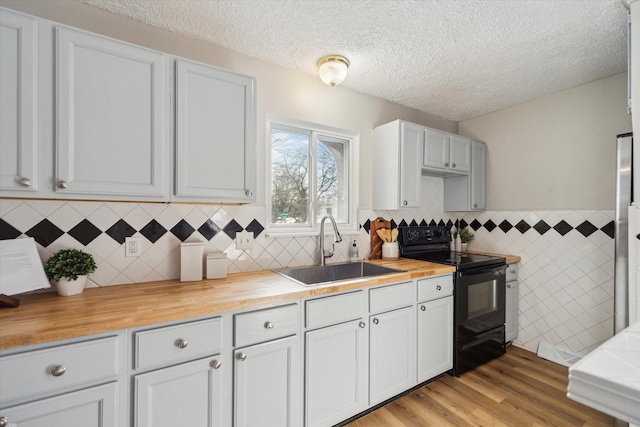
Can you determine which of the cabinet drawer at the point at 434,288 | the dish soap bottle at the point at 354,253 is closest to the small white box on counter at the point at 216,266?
the dish soap bottle at the point at 354,253

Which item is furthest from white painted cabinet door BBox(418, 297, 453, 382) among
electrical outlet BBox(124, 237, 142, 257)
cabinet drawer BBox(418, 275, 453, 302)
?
electrical outlet BBox(124, 237, 142, 257)

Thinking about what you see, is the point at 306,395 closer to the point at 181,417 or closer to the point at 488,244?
the point at 181,417

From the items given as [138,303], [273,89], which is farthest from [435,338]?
[273,89]

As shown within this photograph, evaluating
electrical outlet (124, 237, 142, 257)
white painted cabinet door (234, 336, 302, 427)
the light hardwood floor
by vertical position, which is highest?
electrical outlet (124, 237, 142, 257)

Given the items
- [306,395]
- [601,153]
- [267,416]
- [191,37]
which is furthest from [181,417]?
[601,153]

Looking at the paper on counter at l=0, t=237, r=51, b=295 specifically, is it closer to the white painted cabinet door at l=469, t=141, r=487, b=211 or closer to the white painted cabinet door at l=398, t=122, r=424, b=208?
the white painted cabinet door at l=398, t=122, r=424, b=208

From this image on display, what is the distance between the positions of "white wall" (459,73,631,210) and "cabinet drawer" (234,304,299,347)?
265cm

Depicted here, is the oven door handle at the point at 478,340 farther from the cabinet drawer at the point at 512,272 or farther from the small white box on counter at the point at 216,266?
the small white box on counter at the point at 216,266

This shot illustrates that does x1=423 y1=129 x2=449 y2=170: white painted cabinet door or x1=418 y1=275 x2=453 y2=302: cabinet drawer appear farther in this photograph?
x1=423 y1=129 x2=449 y2=170: white painted cabinet door

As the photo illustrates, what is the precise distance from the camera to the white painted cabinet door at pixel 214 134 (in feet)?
5.17

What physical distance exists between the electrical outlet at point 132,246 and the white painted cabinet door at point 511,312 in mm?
3086

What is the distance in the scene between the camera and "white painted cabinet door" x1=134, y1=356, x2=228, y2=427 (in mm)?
1187

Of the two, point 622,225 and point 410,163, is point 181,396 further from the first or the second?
point 622,225

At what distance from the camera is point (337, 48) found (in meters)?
1.97
